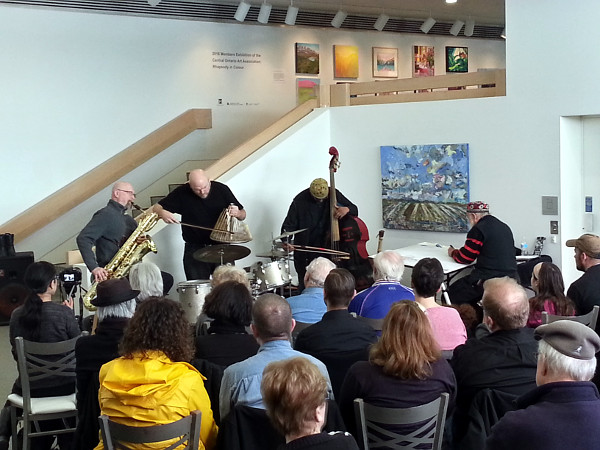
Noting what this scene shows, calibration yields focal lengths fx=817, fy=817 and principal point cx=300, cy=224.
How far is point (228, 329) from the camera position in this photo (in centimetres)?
402

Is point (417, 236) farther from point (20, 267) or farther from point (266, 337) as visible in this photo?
point (266, 337)

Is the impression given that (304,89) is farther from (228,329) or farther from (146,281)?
(228,329)

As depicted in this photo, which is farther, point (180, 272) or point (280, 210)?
point (280, 210)

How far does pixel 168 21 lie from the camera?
11562 millimetres

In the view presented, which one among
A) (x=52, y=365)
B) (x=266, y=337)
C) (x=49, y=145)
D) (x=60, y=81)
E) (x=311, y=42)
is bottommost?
(x=52, y=365)

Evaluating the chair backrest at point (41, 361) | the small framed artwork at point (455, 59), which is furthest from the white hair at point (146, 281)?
the small framed artwork at point (455, 59)

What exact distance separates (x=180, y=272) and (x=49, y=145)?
3282mm

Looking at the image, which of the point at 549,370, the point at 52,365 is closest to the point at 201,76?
the point at 52,365

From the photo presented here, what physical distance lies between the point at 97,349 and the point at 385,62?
10.5m

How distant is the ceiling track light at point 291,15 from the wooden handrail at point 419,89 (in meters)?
2.64

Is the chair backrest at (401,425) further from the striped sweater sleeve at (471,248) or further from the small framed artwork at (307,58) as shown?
the small framed artwork at (307,58)

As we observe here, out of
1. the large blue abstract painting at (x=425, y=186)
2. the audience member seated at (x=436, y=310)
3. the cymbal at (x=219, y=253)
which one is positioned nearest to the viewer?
the audience member seated at (x=436, y=310)

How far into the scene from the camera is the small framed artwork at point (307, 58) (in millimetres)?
12844

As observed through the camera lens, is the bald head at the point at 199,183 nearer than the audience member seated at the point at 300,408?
No
